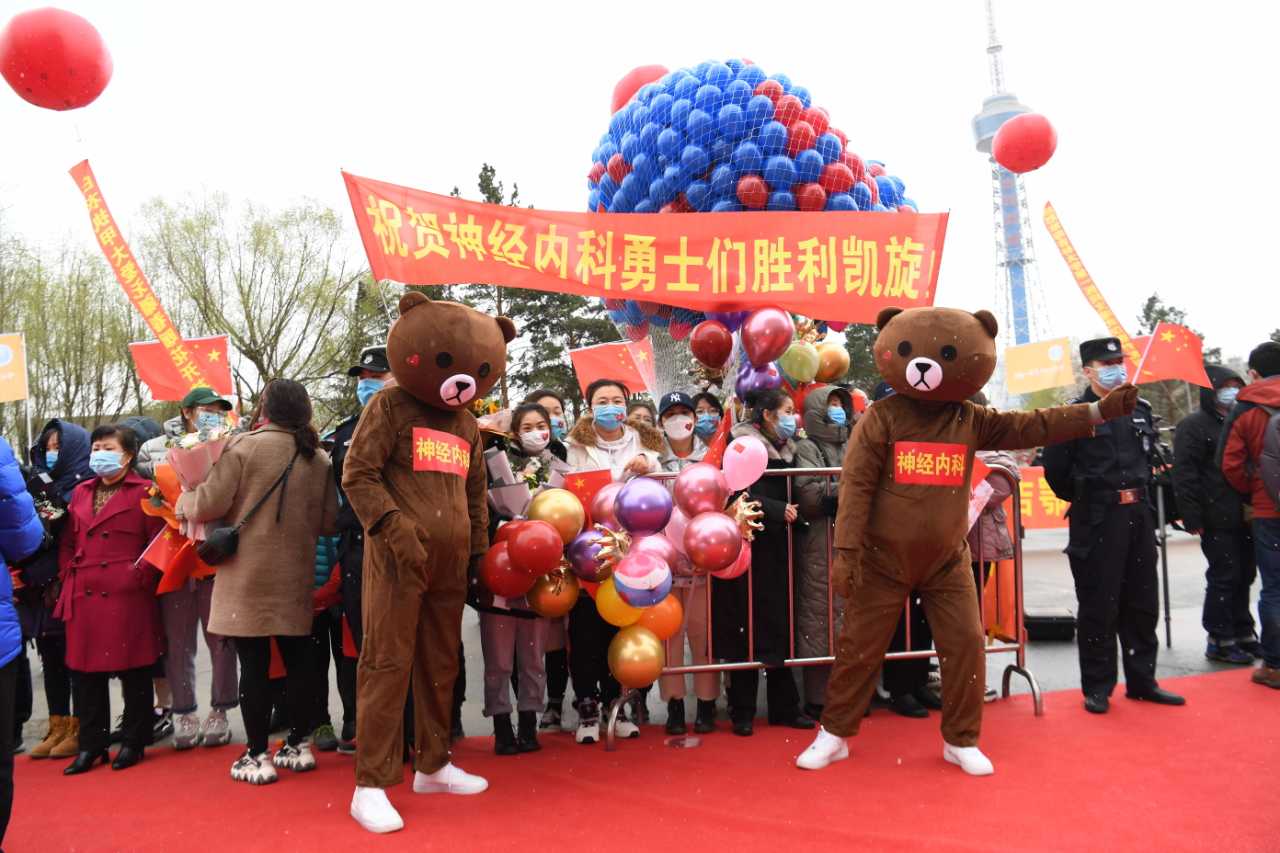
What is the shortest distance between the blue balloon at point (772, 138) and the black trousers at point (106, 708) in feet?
16.5

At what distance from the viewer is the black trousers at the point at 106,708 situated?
4109 mm

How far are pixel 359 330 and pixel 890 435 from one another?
2495 cm

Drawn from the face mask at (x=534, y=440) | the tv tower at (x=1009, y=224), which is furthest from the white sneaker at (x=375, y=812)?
the tv tower at (x=1009, y=224)

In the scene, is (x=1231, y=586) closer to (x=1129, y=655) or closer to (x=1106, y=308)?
(x=1129, y=655)

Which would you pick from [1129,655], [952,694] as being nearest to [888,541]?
[952,694]

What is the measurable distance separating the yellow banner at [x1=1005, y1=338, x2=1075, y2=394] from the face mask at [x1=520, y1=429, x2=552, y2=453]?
31.4 feet

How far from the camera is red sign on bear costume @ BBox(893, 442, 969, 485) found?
379 cm

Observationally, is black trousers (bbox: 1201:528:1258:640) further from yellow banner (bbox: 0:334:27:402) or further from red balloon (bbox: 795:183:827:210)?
yellow banner (bbox: 0:334:27:402)

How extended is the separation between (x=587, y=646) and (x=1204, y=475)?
175 inches

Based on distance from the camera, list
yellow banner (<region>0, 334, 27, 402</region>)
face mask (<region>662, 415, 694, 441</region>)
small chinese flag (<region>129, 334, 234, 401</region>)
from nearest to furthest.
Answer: face mask (<region>662, 415, 694, 441</region>)
small chinese flag (<region>129, 334, 234, 401</region>)
yellow banner (<region>0, 334, 27, 402</region>)

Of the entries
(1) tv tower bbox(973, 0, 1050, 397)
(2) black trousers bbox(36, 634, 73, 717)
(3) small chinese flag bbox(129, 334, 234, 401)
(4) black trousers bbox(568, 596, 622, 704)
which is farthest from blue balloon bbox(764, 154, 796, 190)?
(1) tv tower bbox(973, 0, 1050, 397)

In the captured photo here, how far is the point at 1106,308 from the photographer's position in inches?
305

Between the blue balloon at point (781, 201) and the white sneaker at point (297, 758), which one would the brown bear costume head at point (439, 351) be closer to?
the white sneaker at point (297, 758)

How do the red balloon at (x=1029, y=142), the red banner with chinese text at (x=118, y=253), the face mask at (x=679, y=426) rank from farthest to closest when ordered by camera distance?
the red banner with chinese text at (x=118, y=253), the red balloon at (x=1029, y=142), the face mask at (x=679, y=426)
